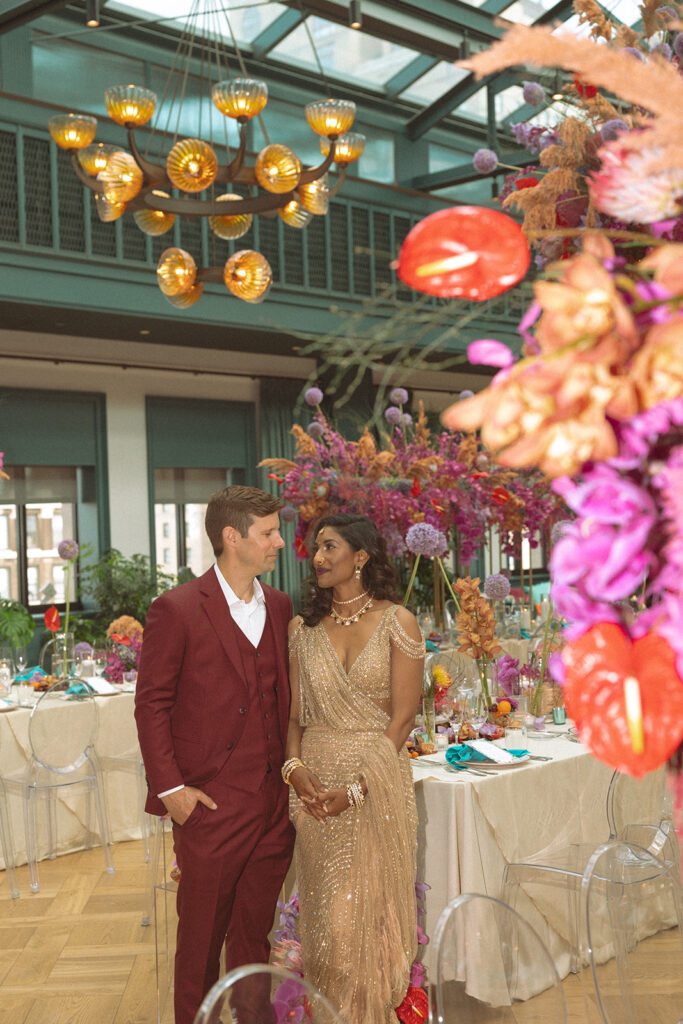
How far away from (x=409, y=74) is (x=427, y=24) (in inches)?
57.1

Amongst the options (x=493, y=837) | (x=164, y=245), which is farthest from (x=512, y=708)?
(x=164, y=245)

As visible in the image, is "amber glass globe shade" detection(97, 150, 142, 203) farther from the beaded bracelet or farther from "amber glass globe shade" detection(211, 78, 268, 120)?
the beaded bracelet

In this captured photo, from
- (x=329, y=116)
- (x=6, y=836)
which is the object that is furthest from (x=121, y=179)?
(x=6, y=836)

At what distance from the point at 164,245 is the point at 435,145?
535cm

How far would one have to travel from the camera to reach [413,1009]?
317 cm

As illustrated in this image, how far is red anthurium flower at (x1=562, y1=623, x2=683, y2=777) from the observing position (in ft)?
2.47

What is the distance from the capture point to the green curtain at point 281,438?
37.6ft

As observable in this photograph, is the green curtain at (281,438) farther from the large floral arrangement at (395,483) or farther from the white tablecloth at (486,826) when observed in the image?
the white tablecloth at (486,826)

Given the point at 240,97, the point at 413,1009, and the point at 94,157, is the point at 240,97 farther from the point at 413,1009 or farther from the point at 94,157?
the point at 413,1009

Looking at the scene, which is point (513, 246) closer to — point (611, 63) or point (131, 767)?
point (611, 63)

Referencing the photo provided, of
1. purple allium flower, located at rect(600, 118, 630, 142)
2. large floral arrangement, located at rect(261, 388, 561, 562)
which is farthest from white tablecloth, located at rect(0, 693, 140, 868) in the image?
purple allium flower, located at rect(600, 118, 630, 142)

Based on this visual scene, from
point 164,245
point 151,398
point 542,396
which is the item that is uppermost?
point 164,245

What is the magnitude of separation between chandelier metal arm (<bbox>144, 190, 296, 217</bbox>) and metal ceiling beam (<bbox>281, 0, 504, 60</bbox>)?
5.65 m

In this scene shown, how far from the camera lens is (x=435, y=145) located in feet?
43.5
